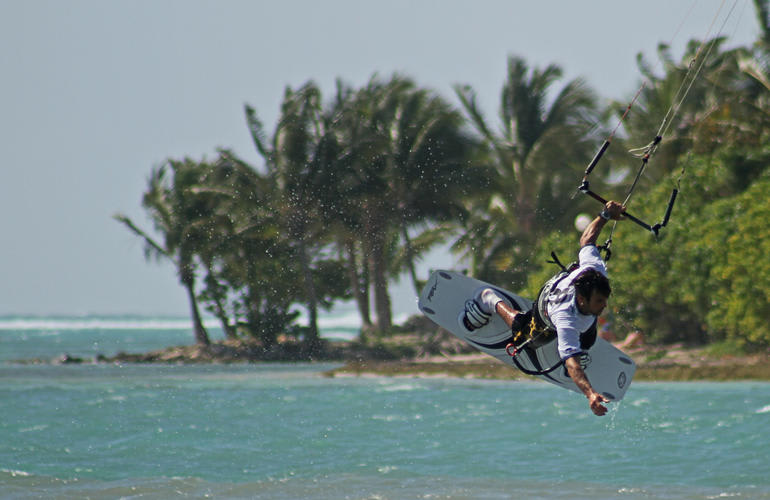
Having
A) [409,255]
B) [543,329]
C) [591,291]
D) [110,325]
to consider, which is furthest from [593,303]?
[110,325]

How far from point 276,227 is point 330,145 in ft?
11.2

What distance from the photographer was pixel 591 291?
342 inches

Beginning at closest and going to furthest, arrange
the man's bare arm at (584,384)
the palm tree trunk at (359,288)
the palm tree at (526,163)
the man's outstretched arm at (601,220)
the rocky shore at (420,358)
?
1. the man's bare arm at (584,384)
2. the man's outstretched arm at (601,220)
3. the rocky shore at (420,358)
4. the palm tree at (526,163)
5. the palm tree trunk at (359,288)

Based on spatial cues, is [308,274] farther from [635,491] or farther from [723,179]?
[635,491]

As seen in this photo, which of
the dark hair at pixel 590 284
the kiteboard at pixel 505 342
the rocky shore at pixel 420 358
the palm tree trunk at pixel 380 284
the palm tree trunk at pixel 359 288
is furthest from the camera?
the palm tree trunk at pixel 359 288

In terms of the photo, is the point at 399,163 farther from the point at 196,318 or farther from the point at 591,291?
the point at 591,291

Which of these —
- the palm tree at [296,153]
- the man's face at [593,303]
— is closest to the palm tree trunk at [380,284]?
the palm tree at [296,153]

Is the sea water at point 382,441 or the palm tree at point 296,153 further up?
the palm tree at point 296,153

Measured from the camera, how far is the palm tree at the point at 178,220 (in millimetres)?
42469

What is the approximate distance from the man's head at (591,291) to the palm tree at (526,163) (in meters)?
26.9

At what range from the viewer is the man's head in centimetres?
869

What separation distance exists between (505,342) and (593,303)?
3.15 m

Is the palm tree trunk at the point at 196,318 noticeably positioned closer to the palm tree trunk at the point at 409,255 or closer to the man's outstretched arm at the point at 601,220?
the palm tree trunk at the point at 409,255

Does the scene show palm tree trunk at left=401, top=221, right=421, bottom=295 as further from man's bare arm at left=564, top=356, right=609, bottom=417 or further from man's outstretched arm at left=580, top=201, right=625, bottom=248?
man's bare arm at left=564, top=356, right=609, bottom=417
